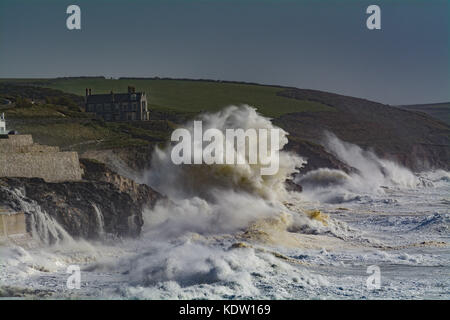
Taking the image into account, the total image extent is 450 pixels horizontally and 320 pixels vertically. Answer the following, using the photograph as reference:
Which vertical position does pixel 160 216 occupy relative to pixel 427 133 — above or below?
below


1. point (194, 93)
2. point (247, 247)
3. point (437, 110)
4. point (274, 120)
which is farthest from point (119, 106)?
point (437, 110)

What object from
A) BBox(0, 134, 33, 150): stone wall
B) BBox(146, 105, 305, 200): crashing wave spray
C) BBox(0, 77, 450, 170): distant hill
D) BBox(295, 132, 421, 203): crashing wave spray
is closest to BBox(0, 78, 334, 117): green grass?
BBox(0, 77, 450, 170): distant hill

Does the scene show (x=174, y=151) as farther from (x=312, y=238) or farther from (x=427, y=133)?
(x=427, y=133)

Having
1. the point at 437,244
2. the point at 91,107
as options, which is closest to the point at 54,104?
the point at 91,107

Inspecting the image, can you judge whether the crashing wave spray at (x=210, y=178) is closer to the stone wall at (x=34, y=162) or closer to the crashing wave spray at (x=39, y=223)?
the stone wall at (x=34, y=162)

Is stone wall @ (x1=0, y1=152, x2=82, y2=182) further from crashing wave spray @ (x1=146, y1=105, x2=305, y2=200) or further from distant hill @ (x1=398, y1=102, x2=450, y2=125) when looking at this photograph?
distant hill @ (x1=398, y1=102, x2=450, y2=125)

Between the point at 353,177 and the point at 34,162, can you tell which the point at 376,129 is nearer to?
the point at 353,177

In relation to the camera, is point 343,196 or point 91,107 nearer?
point 343,196
